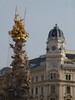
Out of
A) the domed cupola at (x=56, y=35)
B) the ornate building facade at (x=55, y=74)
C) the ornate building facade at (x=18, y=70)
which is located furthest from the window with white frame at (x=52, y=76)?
the ornate building facade at (x=18, y=70)

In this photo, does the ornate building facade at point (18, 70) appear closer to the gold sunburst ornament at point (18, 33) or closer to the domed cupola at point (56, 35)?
the gold sunburst ornament at point (18, 33)

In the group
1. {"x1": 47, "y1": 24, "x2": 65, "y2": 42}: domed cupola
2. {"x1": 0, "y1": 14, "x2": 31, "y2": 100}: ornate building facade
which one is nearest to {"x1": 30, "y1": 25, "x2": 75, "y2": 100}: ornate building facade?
{"x1": 47, "y1": 24, "x2": 65, "y2": 42}: domed cupola

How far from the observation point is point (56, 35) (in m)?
110

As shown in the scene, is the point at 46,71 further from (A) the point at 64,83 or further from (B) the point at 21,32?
(B) the point at 21,32

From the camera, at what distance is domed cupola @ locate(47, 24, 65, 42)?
109m

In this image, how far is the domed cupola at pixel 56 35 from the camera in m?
109

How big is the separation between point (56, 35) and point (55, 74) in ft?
32.2

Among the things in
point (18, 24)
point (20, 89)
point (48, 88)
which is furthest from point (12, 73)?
point (48, 88)

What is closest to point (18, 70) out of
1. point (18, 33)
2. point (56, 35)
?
point (18, 33)

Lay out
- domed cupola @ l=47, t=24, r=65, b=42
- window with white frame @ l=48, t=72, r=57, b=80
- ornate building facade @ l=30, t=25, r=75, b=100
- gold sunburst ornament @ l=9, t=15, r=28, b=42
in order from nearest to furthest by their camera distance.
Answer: gold sunburst ornament @ l=9, t=15, r=28, b=42
ornate building facade @ l=30, t=25, r=75, b=100
window with white frame @ l=48, t=72, r=57, b=80
domed cupola @ l=47, t=24, r=65, b=42

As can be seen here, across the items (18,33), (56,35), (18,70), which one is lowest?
(18,70)

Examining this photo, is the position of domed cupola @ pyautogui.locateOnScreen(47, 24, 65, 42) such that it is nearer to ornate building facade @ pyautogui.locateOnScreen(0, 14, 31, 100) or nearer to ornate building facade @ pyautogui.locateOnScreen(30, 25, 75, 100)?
ornate building facade @ pyautogui.locateOnScreen(30, 25, 75, 100)

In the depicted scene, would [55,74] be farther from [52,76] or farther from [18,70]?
[18,70]

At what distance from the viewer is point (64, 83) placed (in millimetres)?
106688
